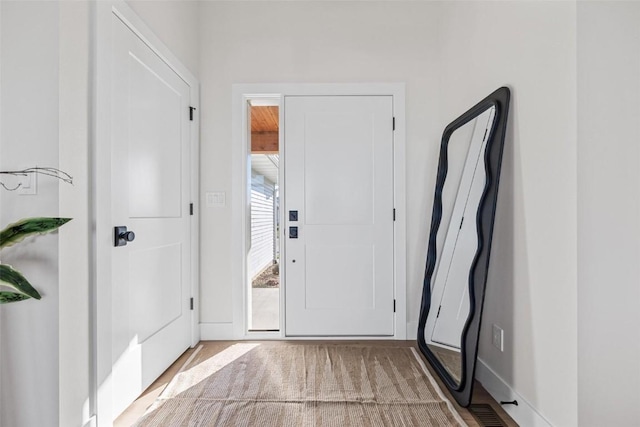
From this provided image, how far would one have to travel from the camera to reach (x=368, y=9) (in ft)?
9.04

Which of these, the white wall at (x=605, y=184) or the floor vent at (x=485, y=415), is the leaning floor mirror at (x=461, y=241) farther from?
the white wall at (x=605, y=184)

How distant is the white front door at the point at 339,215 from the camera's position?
273 centimetres

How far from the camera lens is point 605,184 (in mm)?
1309

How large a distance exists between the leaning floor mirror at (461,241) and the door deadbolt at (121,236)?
1733 millimetres

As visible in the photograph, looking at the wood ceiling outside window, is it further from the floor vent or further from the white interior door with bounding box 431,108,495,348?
the floor vent

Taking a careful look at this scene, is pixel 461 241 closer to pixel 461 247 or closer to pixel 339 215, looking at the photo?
pixel 461 247

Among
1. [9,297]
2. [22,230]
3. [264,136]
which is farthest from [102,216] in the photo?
[264,136]

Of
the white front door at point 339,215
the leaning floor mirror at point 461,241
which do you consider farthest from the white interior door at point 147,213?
the leaning floor mirror at point 461,241

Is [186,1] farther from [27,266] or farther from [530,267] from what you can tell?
[530,267]

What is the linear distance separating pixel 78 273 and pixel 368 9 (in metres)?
2.67

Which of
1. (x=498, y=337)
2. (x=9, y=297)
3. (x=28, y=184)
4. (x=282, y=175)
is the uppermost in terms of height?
(x=282, y=175)

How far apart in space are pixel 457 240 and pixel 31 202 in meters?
2.14

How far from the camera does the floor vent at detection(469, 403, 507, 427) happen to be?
1669 mm

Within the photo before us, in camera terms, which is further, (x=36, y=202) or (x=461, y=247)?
(x=461, y=247)
